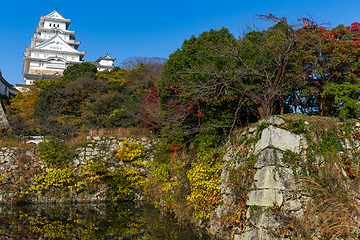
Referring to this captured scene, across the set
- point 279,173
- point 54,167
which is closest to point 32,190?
point 54,167

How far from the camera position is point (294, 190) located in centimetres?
633

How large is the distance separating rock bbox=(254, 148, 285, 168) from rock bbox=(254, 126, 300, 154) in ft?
0.50

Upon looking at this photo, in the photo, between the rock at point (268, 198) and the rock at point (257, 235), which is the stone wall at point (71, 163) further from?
the rock at point (268, 198)

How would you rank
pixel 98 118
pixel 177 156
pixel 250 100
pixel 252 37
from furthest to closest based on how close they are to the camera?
1. pixel 98 118
2. pixel 177 156
3. pixel 252 37
4. pixel 250 100

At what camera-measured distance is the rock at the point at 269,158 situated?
21.3 ft

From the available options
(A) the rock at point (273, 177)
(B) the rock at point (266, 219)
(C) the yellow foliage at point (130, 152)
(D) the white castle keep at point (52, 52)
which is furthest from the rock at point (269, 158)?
(D) the white castle keep at point (52, 52)

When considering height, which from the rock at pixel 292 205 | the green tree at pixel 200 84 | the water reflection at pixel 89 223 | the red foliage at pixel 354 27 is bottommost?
the water reflection at pixel 89 223

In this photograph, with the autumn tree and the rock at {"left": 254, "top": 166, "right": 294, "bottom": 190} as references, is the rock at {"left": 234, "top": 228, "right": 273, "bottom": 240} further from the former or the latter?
the autumn tree

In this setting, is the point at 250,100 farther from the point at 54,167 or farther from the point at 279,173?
the point at 54,167

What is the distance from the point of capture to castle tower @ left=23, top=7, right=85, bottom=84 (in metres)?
49.1

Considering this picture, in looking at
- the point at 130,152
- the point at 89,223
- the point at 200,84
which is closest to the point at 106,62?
the point at 130,152

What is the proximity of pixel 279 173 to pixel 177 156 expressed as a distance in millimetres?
5460

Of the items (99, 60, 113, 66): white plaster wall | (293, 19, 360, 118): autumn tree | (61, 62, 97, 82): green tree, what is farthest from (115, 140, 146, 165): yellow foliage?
(99, 60, 113, 66): white plaster wall

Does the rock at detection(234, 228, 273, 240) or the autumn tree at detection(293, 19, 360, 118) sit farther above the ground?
the autumn tree at detection(293, 19, 360, 118)
